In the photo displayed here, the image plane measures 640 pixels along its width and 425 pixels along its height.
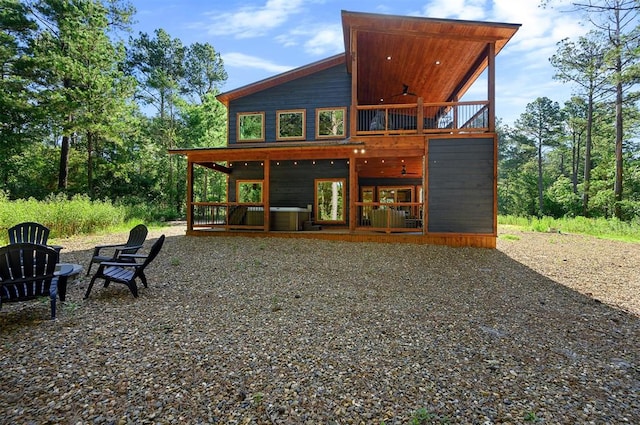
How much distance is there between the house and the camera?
8.90 meters

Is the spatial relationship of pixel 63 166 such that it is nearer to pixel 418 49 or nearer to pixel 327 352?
pixel 418 49

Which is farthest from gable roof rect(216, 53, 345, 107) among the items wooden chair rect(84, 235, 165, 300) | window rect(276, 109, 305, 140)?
wooden chair rect(84, 235, 165, 300)

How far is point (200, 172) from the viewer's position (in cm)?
2420

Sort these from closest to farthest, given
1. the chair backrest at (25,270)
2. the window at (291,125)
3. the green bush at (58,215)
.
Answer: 1. the chair backrest at (25,270)
2. the green bush at (58,215)
3. the window at (291,125)

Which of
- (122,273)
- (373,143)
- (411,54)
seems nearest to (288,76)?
(411,54)

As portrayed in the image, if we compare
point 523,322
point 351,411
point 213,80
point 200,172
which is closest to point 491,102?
point 523,322

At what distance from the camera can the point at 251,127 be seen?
43.3 ft

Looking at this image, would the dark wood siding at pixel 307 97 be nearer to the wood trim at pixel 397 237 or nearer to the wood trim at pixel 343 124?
the wood trim at pixel 343 124

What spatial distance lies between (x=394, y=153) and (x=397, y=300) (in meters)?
6.43

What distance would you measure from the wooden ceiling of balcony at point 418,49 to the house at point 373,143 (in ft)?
0.11

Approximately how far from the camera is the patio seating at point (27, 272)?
3.24m

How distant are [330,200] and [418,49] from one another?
640 cm

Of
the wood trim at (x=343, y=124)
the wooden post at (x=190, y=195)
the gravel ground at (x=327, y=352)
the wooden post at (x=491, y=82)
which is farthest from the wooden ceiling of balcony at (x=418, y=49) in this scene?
the gravel ground at (x=327, y=352)

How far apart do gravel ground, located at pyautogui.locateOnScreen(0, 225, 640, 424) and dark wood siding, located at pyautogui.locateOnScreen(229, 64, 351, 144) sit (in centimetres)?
886
